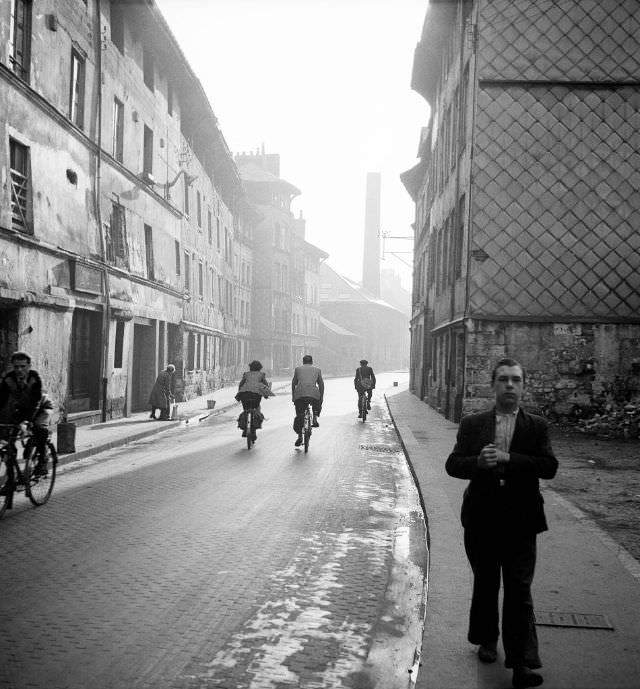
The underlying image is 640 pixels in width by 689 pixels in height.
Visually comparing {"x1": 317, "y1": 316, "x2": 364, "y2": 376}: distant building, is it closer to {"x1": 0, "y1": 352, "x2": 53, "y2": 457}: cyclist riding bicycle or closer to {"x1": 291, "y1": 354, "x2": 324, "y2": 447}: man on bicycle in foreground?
{"x1": 291, "y1": 354, "x2": 324, "y2": 447}: man on bicycle in foreground

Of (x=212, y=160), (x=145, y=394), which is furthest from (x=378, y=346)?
(x=145, y=394)

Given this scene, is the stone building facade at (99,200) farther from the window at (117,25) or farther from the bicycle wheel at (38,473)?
the bicycle wheel at (38,473)

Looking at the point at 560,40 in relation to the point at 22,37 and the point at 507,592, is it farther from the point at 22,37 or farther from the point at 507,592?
the point at 507,592

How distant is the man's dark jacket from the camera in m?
3.86

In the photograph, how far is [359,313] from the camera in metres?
82.4

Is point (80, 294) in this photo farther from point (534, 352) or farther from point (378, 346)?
point (378, 346)

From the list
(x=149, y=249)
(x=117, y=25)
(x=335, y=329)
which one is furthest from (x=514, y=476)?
(x=335, y=329)

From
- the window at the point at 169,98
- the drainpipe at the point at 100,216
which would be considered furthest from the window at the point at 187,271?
the drainpipe at the point at 100,216

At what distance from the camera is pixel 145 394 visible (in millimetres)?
23719

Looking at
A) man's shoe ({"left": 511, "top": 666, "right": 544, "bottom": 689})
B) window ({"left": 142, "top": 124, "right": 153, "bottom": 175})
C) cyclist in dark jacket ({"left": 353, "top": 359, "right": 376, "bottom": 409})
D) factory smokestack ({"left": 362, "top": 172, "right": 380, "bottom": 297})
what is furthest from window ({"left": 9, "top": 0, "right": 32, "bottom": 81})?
factory smokestack ({"left": 362, "top": 172, "right": 380, "bottom": 297})

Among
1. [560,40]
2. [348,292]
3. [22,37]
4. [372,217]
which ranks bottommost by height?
[22,37]

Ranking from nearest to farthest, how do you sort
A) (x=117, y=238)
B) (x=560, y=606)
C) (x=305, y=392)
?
(x=560, y=606)
(x=305, y=392)
(x=117, y=238)

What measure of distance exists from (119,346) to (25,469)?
41.5ft

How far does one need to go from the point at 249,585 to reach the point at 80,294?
13.0 metres
